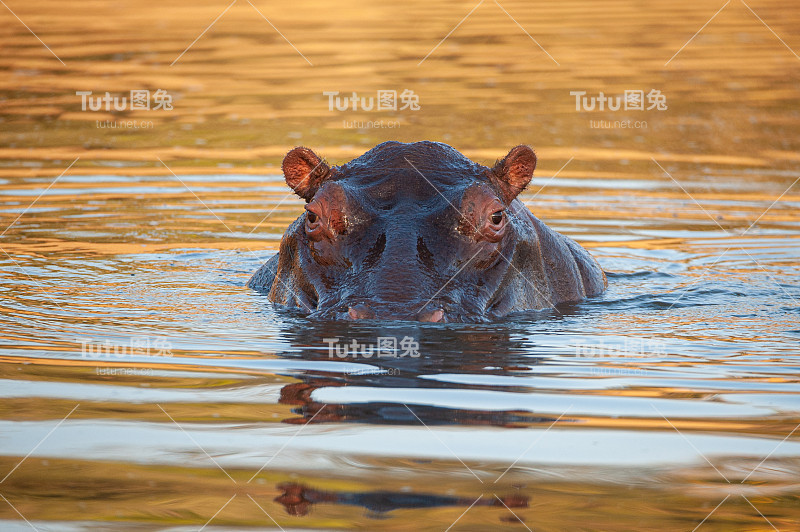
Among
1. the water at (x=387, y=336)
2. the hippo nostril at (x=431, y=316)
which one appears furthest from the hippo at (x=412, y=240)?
the water at (x=387, y=336)

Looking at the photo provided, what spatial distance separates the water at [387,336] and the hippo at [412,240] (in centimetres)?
29

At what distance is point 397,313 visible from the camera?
833 centimetres

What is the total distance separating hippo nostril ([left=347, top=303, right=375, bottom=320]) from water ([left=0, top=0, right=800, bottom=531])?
2.5 inches

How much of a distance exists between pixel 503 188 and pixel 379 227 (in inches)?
61.0

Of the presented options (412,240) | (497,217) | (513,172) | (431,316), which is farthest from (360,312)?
(513,172)

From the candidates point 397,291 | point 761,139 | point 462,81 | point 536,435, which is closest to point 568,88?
point 462,81

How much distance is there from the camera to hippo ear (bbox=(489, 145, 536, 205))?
10.2 m

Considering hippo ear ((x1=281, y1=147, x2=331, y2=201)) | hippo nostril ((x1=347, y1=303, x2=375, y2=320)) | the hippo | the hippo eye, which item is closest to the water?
hippo nostril ((x1=347, y1=303, x2=375, y2=320))

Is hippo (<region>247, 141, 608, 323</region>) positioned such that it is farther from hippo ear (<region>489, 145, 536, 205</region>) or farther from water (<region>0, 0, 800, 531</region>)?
water (<region>0, 0, 800, 531</region>)

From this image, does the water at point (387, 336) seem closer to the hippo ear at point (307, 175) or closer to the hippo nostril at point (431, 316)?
the hippo nostril at point (431, 316)

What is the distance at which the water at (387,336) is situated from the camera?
17.5 feet

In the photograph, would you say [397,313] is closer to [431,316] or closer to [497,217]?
[431,316]

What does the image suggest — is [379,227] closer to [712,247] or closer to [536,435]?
[536,435]

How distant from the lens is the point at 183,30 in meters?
34.3
